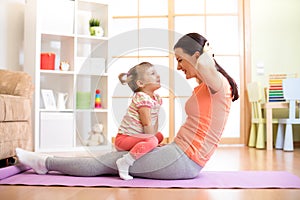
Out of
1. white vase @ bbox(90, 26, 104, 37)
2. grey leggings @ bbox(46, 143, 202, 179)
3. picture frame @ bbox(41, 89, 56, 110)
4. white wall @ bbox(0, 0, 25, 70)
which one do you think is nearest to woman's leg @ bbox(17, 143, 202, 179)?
grey leggings @ bbox(46, 143, 202, 179)

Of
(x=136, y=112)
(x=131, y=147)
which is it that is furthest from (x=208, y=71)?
(x=131, y=147)

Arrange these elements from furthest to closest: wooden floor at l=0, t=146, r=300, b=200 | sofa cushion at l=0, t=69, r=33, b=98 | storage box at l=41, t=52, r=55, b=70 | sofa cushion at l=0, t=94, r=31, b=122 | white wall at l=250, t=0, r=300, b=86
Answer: white wall at l=250, t=0, r=300, b=86 → storage box at l=41, t=52, r=55, b=70 → sofa cushion at l=0, t=69, r=33, b=98 → sofa cushion at l=0, t=94, r=31, b=122 → wooden floor at l=0, t=146, r=300, b=200

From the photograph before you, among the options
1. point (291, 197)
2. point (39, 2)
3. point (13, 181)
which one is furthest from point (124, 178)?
point (39, 2)

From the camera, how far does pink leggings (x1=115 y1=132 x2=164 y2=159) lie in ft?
5.66

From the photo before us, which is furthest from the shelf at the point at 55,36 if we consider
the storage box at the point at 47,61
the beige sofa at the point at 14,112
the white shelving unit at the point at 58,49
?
the beige sofa at the point at 14,112

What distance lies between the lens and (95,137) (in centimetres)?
164

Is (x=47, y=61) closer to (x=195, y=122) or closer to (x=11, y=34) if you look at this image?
(x=11, y=34)

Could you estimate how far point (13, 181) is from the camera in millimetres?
1762

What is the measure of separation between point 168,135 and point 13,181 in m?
0.70

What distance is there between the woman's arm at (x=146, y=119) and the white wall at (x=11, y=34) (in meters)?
2.35

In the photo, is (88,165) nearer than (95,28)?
Yes

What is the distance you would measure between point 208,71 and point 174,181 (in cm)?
49

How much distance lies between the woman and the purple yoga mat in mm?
56

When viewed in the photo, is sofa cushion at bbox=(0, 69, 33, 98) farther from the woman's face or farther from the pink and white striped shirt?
the woman's face
